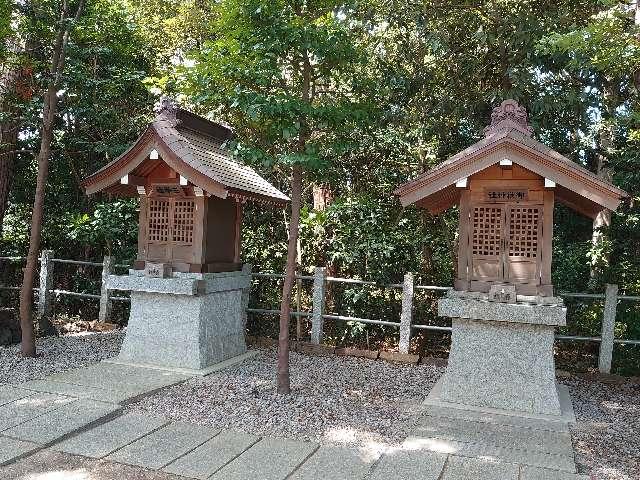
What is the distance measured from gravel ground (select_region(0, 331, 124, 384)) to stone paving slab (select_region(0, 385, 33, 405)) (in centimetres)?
35

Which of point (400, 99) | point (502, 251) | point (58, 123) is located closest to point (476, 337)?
point (502, 251)

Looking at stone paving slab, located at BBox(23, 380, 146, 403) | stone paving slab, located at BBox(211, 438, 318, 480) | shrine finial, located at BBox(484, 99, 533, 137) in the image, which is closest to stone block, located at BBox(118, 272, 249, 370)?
stone paving slab, located at BBox(23, 380, 146, 403)

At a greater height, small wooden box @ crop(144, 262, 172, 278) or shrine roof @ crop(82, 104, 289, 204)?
shrine roof @ crop(82, 104, 289, 204)

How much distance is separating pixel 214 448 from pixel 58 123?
9823 millimetres

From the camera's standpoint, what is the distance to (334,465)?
4426 mm

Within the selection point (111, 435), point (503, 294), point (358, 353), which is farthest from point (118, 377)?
point (503, 294)

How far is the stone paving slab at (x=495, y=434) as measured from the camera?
5039mm

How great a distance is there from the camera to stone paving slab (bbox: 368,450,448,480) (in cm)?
424

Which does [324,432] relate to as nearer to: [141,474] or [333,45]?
[141,474]

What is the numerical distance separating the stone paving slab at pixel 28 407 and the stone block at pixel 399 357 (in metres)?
4.75

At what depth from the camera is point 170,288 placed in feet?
23.8

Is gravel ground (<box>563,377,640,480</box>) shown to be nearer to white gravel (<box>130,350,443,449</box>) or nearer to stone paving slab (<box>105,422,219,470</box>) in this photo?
white gravel (<box>130,350,443,449</box>)

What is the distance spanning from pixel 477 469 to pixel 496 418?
60.9 inches

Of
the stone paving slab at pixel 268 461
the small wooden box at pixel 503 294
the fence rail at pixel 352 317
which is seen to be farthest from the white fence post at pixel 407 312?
the stone paving slab at pixel 268 461
